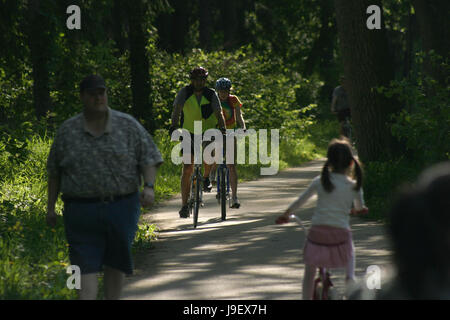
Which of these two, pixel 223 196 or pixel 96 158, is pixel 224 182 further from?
pixel 96 158

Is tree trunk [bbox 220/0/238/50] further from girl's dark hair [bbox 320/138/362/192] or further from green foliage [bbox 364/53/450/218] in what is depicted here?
girl's dark hair [bbox 320/138/362/192]

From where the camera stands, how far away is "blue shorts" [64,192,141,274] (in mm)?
5523

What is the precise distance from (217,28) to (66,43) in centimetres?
1814

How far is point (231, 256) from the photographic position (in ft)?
29.7

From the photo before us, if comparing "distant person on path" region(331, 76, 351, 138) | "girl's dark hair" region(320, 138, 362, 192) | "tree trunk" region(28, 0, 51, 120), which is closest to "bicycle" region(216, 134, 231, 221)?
"distant person on path" region(331, 76, 351, 138)

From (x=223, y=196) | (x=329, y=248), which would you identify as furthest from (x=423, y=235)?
(x=223, y=196)

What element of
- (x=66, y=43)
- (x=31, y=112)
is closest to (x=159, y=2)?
(x=66, y=43)

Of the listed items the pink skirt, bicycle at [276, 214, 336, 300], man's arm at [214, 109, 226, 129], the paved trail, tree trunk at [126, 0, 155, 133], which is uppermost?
tree trunk at [126, 0, 155, 133]

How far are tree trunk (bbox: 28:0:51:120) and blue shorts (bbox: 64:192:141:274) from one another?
1062cm

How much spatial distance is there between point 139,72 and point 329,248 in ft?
56.2

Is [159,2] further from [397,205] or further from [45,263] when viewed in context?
[397,205]

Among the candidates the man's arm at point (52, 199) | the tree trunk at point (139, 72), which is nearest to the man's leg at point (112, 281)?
the man's arm at point (52, 199)

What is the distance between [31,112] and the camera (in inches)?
909
